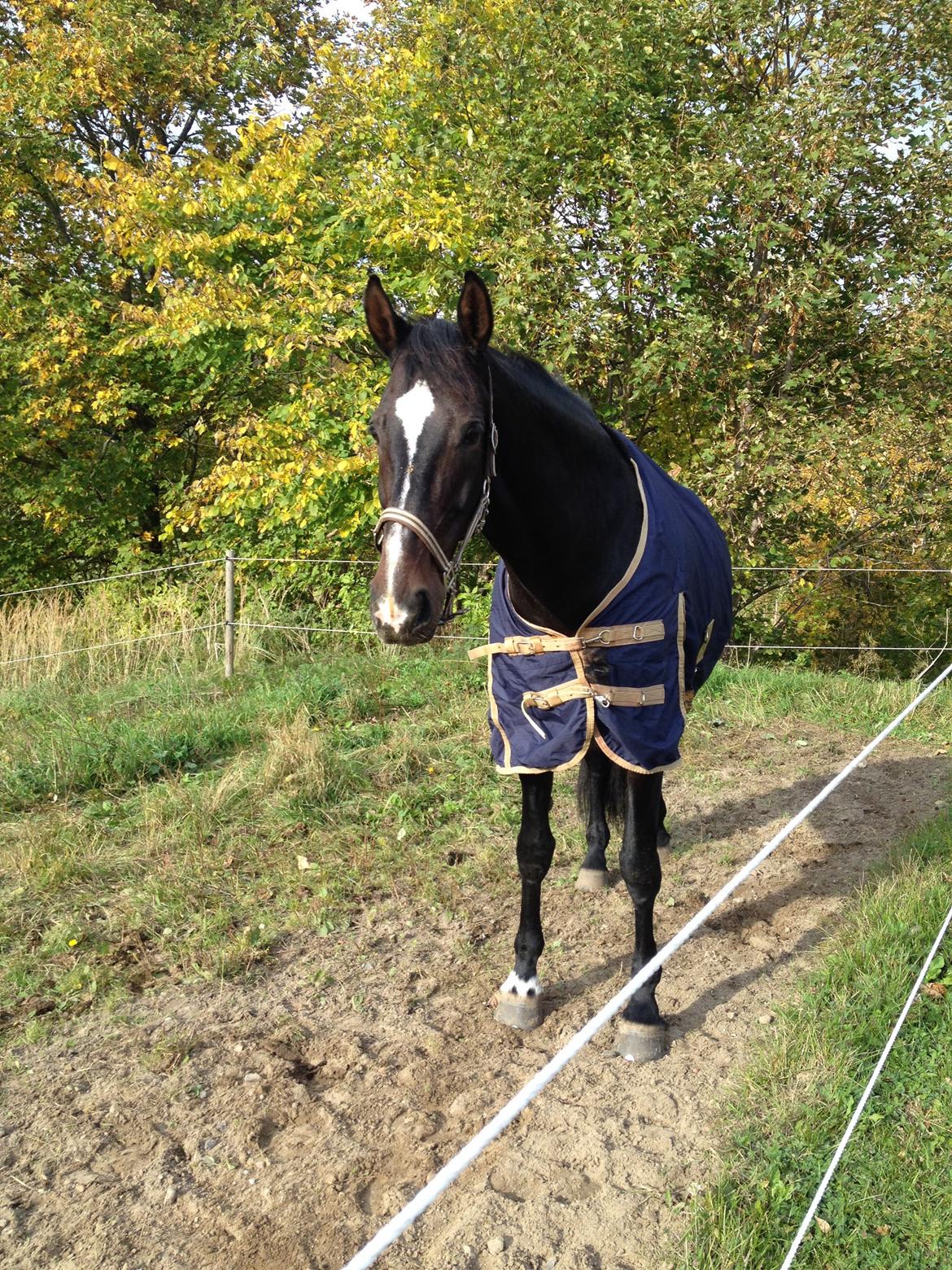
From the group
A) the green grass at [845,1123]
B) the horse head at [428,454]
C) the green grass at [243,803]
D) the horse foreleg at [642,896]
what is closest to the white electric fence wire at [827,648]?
the green grass at [243,803]

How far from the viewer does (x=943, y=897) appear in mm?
3510

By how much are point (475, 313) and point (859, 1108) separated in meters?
2.31

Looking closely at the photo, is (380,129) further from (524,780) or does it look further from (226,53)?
(524,780)

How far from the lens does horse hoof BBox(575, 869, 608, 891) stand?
4.01m

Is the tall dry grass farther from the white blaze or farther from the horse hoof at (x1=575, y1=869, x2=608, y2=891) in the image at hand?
the white blaze

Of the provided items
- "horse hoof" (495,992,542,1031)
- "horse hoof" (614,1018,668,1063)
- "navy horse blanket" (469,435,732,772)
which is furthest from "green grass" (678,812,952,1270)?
"navy horse blanket" (469,435,732,772)

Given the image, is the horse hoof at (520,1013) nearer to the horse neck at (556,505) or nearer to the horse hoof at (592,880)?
the horse hoof at (592,880)

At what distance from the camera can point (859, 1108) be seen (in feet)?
7.64

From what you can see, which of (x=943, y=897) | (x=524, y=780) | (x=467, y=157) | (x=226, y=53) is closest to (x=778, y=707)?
(x=943, y=897)

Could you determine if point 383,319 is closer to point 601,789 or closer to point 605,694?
point 605,694

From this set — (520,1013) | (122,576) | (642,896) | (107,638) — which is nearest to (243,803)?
(520,1013)

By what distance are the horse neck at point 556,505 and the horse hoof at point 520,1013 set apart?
1311mm

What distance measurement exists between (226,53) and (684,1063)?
1378 cm

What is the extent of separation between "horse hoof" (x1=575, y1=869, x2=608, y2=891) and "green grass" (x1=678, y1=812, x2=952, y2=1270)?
104 centimetres
